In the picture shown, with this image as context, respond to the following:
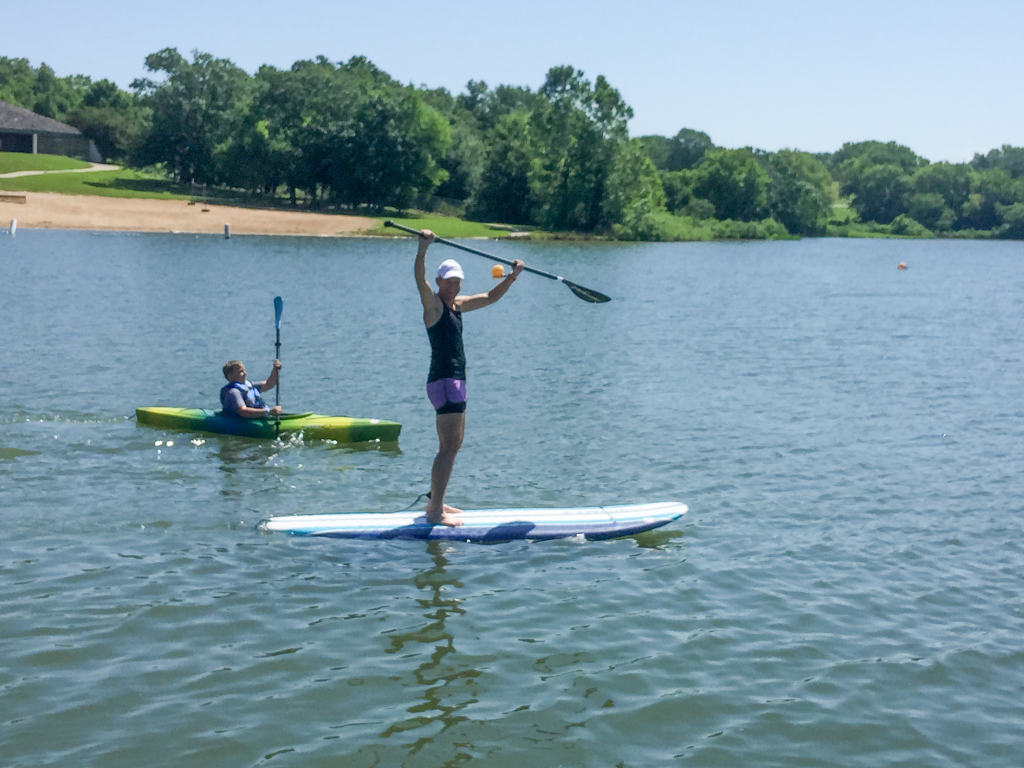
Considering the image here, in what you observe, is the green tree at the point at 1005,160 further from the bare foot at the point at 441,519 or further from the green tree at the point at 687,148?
the bare foot at the point at 441,519

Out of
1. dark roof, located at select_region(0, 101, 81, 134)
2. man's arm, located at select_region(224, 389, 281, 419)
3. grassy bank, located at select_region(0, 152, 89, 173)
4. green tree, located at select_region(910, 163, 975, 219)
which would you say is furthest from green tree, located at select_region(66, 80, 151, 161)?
green tree, located at select_region(910, 163, 975, 219)

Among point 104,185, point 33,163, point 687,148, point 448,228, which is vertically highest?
point 687,148

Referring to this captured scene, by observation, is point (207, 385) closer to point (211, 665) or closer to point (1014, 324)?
point (211, 665)

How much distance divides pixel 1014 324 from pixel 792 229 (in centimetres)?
8938

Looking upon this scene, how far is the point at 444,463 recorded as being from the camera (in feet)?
32.4

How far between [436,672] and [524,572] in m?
2.22

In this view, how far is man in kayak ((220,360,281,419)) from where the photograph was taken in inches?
573

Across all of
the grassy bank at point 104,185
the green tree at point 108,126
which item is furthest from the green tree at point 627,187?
the green tree at point 108,126

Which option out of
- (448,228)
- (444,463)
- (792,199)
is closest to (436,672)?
(444,463)

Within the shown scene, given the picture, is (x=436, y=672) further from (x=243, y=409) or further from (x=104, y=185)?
(x=104, y=185)

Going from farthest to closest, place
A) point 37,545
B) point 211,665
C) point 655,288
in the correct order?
point 655,288 → point 37,545 → point 211,665

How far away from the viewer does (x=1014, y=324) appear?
33.3 metres

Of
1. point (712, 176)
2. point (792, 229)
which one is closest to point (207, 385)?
point (712, 176)

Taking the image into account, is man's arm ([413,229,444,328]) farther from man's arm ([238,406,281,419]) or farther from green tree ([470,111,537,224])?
green tree ([470,111,537,224])
